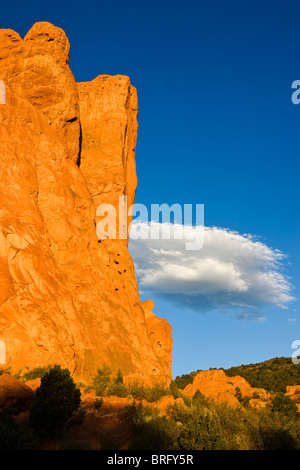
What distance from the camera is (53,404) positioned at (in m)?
17.9

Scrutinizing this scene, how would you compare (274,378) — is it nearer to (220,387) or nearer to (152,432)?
(220,387)

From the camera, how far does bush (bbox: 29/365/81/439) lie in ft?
56.7

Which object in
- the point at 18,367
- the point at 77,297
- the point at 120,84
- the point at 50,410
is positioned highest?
the point at 120,84

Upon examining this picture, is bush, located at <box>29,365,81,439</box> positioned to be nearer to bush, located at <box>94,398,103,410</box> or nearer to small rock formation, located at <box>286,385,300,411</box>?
bush, located at <box>94,398,103,410</box>

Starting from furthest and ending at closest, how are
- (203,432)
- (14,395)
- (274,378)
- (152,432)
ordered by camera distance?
(274,378) < (14,395) < (152,432) < (203,432)

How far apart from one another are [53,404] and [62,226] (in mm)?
17782

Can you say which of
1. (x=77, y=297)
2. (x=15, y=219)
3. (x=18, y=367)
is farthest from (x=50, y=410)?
(x=15, y=219)

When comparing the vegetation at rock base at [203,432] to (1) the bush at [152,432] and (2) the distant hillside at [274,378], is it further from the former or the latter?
(2) the distant hillside at [274,378]

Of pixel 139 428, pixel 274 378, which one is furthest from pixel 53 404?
pixel 274 378

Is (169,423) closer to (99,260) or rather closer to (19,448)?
(19,448)

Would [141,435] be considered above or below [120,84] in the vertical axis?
below
